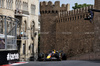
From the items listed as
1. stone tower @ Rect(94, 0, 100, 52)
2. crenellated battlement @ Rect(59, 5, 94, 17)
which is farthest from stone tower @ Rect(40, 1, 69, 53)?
stone tower @ Rect(94, 0, 100, 52)

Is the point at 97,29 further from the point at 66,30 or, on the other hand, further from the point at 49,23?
the point at 49,23

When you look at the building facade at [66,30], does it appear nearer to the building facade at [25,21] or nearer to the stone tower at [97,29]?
the building facade at [25,21]

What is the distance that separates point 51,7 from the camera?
7444cm

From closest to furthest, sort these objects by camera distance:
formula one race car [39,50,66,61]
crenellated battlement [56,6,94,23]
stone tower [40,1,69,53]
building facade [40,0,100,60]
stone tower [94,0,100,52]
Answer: formula one race car [39,50,66,61] < stone tower [94,0,100,52] < building facade [40,0,100,60] < crenellated battlement [56,6,94,23] < stone tower [40,1,69,53]

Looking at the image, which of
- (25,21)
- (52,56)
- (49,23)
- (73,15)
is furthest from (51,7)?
(52,56)

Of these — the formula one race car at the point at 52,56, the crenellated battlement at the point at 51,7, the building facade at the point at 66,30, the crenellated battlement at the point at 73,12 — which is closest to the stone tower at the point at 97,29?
the building facade at the point at 66,30

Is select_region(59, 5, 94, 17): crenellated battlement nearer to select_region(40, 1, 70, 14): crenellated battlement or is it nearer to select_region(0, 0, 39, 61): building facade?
select_region(40, 1, 70, 14): crenellated battlement

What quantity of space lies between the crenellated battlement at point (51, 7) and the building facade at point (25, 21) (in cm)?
2355

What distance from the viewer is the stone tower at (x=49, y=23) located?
73012 mm

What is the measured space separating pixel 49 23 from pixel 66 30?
667 cm

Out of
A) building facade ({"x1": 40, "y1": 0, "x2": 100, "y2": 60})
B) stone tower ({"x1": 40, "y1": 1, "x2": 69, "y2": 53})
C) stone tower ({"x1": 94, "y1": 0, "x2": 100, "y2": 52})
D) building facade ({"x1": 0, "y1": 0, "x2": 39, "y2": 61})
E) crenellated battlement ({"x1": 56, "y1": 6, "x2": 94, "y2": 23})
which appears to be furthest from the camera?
stone tower ({"x1": 40, "y1": 1, "x2": 69, "y2": 53})

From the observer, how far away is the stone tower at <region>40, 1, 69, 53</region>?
7301 centimetres

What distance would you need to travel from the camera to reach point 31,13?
48344 mm

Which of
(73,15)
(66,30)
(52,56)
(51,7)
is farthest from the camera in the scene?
(51,7)
